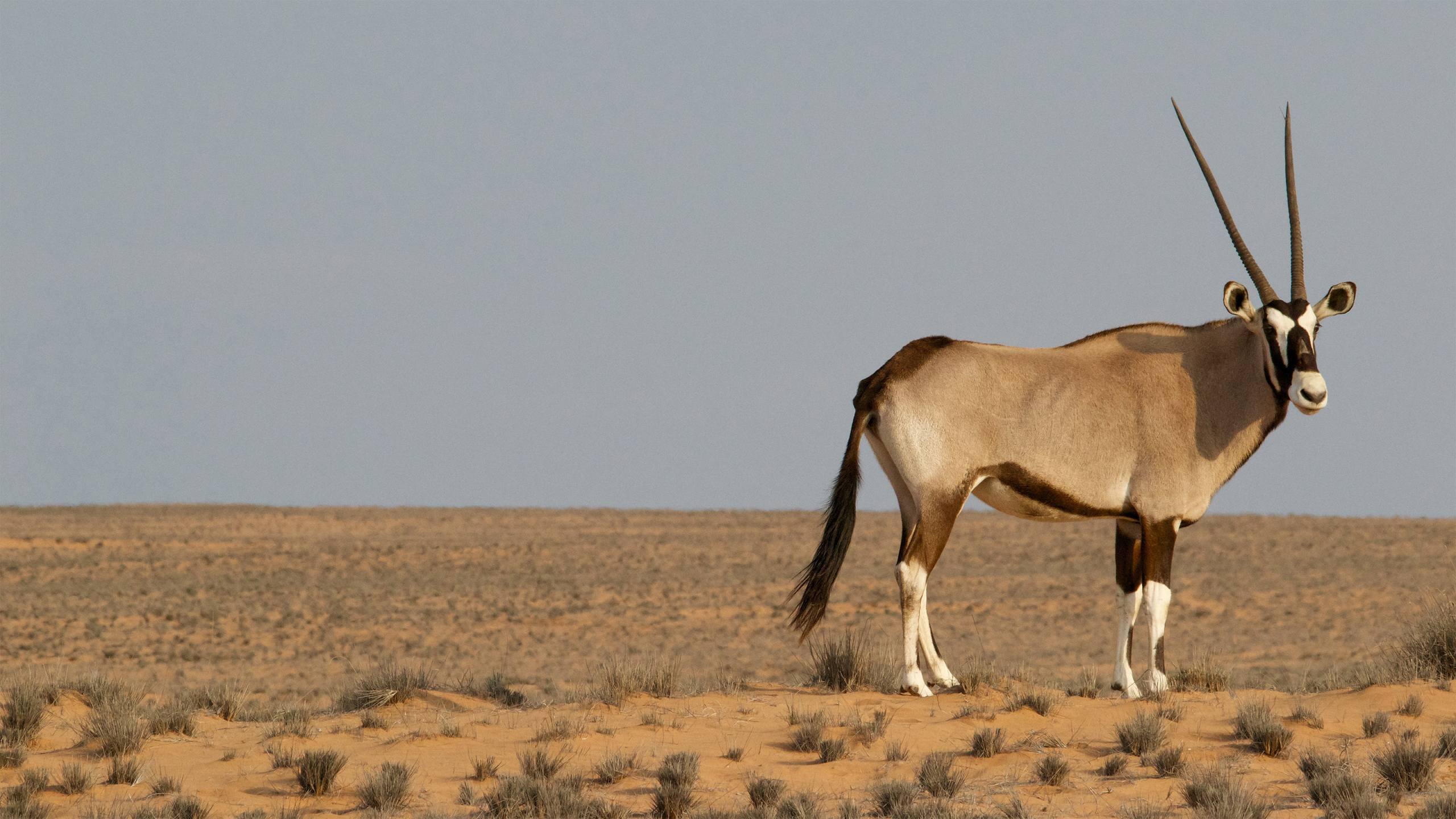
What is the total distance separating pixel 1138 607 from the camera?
9.45 m

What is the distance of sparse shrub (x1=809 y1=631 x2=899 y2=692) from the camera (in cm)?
995

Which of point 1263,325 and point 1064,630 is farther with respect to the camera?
point 1064,630

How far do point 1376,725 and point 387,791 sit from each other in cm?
618

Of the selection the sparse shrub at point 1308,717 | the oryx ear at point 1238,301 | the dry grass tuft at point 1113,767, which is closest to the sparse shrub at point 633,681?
the dry grass tuft at point 1113,767

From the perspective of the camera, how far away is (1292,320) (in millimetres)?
8859

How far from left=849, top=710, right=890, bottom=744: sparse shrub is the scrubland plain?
0.11ft

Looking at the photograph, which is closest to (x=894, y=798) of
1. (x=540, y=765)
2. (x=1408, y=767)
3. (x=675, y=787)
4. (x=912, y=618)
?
(x=675, y=787)

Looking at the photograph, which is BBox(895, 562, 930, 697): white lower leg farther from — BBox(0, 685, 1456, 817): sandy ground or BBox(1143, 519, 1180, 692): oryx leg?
BBox(1143, 519, 1180, 692): oryx leg

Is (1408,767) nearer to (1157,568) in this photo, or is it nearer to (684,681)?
(1157,568)

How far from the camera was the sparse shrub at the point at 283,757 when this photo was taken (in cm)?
762

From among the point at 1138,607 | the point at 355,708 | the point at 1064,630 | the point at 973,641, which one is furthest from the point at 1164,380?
the point at 1064,630

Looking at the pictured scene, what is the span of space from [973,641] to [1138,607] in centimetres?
1510

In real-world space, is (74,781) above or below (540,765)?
below

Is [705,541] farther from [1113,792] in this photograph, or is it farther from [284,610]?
[1113,792]
